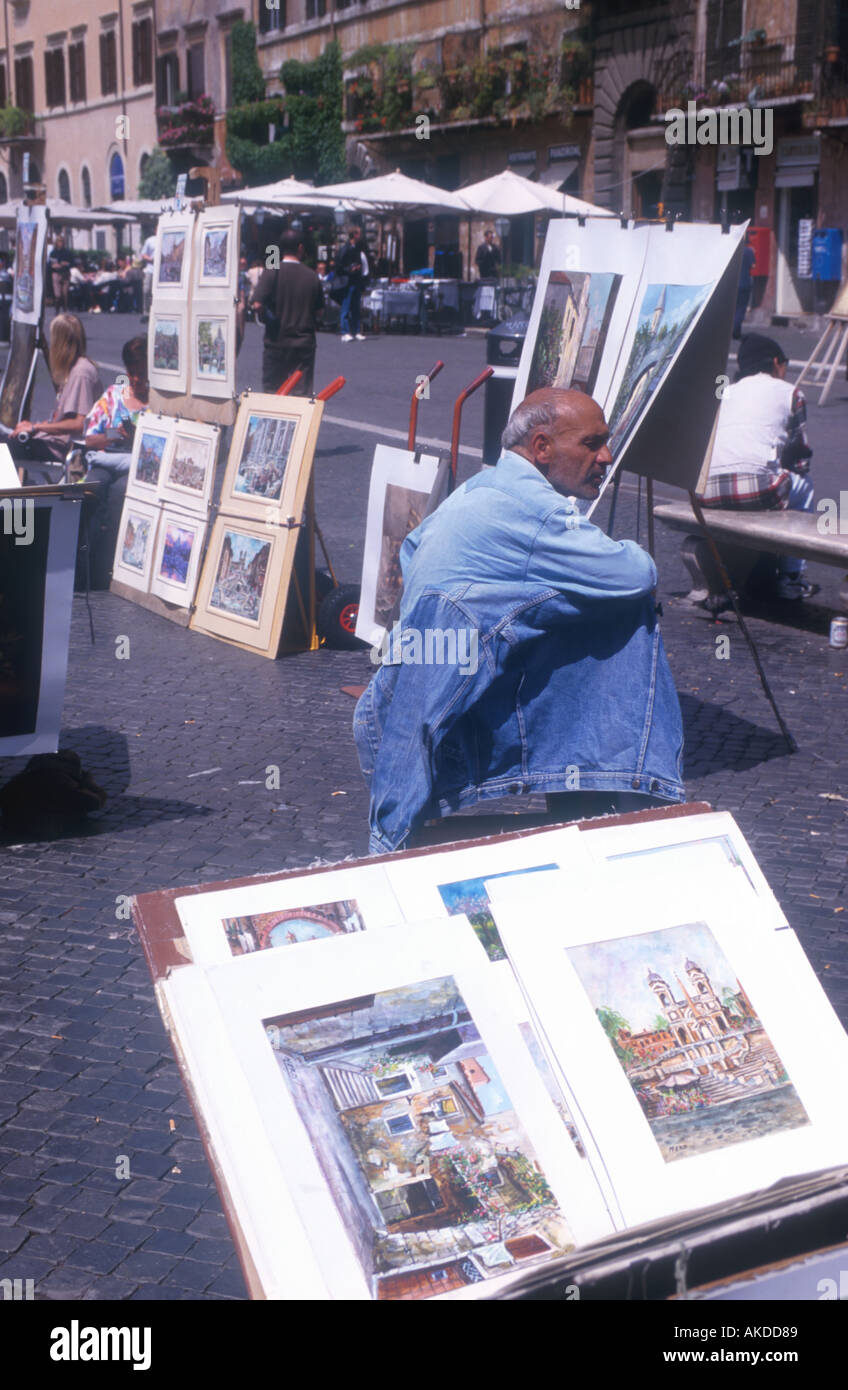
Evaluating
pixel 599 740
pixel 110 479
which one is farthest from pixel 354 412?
pixel 599 740

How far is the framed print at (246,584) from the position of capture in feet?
22.6

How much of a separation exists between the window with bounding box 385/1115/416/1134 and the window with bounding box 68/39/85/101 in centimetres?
6054

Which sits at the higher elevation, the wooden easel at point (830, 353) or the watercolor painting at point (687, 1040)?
the wooden easel at point (830, 353)

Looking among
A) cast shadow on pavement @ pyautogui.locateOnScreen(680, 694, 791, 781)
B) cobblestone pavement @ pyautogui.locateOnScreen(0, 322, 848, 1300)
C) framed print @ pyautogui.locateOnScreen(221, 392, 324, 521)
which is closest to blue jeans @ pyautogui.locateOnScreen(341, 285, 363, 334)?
cobblestone pavement @ pyautogui.locateOnScreen(0, 322, 848, 1300)

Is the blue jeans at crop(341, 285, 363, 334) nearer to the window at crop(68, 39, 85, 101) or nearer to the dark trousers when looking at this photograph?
the dark trousers

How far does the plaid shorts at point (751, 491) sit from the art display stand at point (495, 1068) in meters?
5.93

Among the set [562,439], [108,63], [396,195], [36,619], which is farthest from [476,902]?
[108,63]

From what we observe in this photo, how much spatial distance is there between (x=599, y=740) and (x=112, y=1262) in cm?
132

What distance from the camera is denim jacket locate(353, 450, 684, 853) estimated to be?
9.52 ft

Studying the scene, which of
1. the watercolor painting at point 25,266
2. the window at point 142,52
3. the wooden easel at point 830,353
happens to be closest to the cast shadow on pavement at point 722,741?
the watercolor painting at point 25,266

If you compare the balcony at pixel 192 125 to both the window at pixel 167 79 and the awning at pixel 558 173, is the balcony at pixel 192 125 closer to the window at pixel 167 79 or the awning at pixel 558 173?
the window at pixel 167 79

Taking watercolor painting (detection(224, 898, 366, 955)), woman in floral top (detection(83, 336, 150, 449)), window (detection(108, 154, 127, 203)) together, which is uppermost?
window (detection(108, 154, 127, 203))

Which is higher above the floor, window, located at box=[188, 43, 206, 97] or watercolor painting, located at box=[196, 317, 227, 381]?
window, located at box=[188, 43, 206, 97]

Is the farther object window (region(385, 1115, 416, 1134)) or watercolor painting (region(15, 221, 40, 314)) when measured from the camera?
watercolor painting (region(15, 221, 40, 314))
